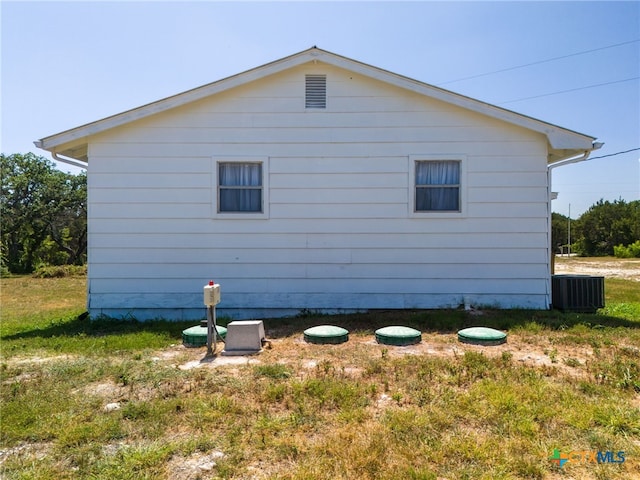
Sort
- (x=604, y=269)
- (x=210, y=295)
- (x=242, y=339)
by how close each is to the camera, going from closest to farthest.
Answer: (x=210, y=295) → (x=242, y=339) → (x=604, y=269)

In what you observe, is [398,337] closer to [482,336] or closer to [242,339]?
[482,336]

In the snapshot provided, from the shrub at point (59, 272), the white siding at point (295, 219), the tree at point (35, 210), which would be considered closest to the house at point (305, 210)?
the white siding at point (295, 219)

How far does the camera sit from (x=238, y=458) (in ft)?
8.64

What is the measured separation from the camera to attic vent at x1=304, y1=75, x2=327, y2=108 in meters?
7.32

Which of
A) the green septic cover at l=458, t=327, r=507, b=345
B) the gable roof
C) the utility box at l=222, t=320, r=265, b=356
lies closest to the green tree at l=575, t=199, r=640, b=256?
the gable roof

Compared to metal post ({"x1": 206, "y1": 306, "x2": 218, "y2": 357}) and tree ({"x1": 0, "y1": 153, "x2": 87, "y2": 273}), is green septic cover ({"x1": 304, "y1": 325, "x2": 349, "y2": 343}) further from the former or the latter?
tree ({"x1": 0, "y1": 153, "x2": 87, "y2": 273})

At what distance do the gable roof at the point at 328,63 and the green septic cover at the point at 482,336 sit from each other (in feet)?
12.1

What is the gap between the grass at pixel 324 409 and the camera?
8.41ft

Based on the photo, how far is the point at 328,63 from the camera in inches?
281

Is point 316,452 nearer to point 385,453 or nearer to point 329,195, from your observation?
point 385,453

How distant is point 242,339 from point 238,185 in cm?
326

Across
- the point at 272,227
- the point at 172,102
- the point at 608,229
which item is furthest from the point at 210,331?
the point at 608,229

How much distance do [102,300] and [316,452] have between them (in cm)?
607

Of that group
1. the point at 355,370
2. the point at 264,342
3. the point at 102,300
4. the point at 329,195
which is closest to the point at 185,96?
the point at 329,195
